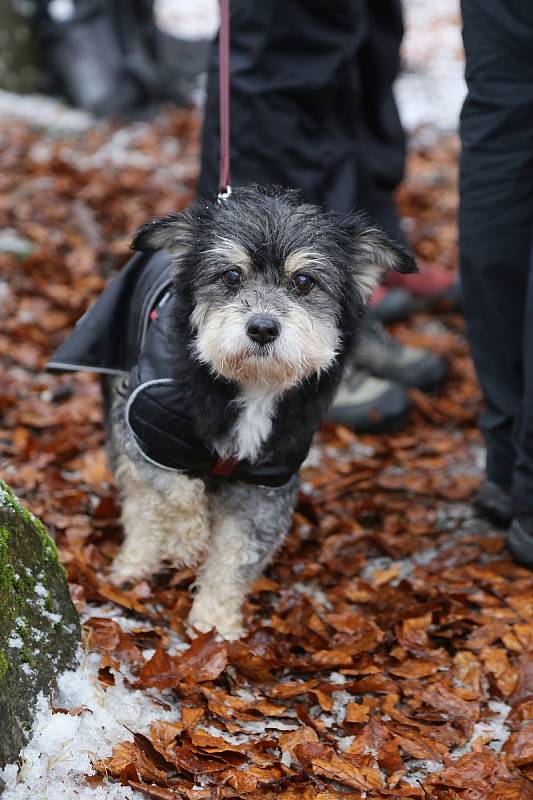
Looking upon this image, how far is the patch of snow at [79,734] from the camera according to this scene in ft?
8.14

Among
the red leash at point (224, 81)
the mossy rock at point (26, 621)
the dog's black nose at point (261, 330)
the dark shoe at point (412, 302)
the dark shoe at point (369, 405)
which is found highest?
the red leash at point (224, 81)

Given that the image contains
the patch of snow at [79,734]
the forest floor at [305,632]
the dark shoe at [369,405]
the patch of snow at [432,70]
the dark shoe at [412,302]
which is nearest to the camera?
the patch of snow at [79,734]

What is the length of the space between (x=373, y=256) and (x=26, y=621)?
68.9 inches

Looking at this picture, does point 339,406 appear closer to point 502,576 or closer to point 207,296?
point 502,576

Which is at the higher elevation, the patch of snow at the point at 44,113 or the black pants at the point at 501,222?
the black pants at the point at 501,222

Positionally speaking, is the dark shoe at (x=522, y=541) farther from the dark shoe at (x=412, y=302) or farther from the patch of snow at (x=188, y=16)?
the patch of snow at (x=188, y=16)

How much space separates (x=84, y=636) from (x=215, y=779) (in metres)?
0.69

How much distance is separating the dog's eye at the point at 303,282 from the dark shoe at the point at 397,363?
246cm

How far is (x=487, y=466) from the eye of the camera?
4332mm

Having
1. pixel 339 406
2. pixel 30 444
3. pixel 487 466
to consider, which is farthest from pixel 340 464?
pixel 30 444

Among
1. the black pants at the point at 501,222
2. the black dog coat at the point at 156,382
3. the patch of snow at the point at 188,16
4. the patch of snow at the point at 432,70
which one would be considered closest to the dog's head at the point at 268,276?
the black dog coat at the point at 156,382

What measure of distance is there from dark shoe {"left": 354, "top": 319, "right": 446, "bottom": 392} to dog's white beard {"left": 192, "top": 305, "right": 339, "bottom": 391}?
253 centimetres

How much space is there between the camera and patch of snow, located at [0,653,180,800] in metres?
2.48

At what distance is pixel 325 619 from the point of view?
12.2 feet
